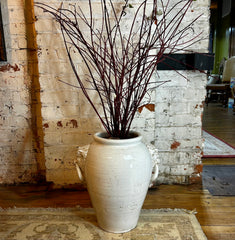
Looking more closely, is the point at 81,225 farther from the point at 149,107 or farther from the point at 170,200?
the point at 149,107

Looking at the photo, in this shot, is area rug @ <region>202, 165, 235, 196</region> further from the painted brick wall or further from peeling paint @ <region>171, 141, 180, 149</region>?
peeling paint @ <region>171, 141, 180, 149</region>

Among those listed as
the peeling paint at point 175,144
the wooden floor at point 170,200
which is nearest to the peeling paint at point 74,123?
the wooden floor at point 170,200

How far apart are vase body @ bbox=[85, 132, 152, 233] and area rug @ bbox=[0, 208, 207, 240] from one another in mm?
114

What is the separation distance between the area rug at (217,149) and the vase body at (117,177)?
4.66 feet

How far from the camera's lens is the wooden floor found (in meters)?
1.35

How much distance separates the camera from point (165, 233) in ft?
4.16

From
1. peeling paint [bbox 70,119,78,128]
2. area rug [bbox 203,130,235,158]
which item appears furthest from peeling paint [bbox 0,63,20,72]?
area rug [bbox 203,130,235,158]

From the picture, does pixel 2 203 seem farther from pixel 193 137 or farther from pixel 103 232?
pixel 193 137

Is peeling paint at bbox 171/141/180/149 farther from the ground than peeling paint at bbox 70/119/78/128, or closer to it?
closer to it

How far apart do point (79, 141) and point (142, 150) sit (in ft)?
2.13

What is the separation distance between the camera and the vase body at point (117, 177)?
3.84ft

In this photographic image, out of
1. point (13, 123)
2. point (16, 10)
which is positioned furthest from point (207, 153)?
point (16, 10)

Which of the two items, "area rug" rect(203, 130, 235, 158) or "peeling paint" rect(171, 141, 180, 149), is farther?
"area rug" rect(203, 130, 235, 158)

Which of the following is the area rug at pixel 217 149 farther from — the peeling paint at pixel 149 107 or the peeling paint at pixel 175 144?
the peeling paint at pixel 149 107
